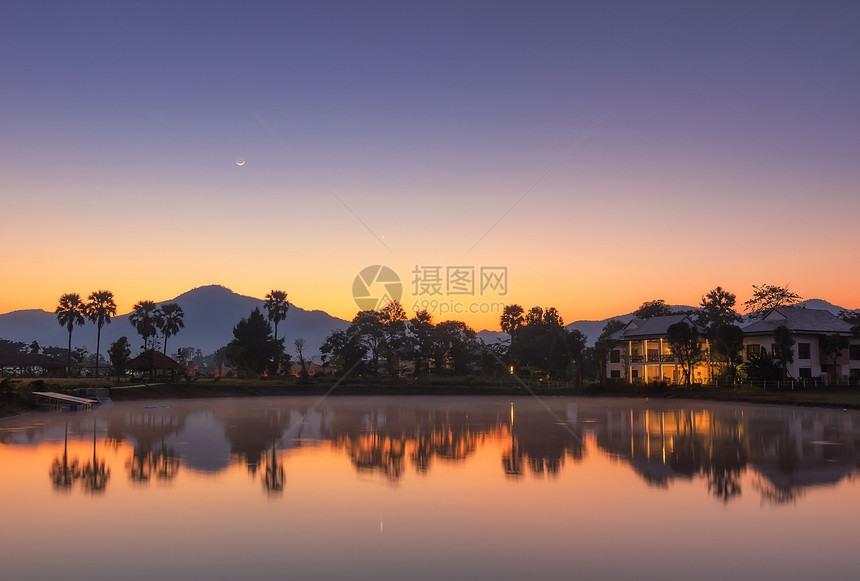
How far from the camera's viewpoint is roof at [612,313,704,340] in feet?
273

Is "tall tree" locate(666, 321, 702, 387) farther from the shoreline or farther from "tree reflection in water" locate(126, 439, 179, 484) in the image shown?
"tree reflection in water" locate(126, 439, 179, 484)

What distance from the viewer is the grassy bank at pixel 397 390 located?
44719mm

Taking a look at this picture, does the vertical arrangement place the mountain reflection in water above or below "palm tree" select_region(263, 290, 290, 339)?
below

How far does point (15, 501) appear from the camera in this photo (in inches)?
508

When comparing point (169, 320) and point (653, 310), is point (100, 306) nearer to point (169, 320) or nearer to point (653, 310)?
point (169, 320)

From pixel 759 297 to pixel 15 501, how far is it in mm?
98632

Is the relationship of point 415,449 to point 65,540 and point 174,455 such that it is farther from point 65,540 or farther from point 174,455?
point 65,540

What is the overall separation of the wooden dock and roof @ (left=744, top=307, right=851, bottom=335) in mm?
63806

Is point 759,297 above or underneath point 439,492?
above

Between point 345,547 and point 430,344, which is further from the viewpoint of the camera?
point 430,344

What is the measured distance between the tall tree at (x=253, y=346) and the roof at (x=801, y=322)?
60.0 meters

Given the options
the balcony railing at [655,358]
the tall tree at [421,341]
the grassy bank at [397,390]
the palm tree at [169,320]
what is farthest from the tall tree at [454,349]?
the palm tree at [169,320]

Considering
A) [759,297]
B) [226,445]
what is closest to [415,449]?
[226,445]

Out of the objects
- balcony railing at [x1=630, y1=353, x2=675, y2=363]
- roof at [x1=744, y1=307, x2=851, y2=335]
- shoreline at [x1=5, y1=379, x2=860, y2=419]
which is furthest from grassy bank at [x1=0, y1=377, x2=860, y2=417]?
roof at [x1=744, y1=307, x2=851, y2=335]
